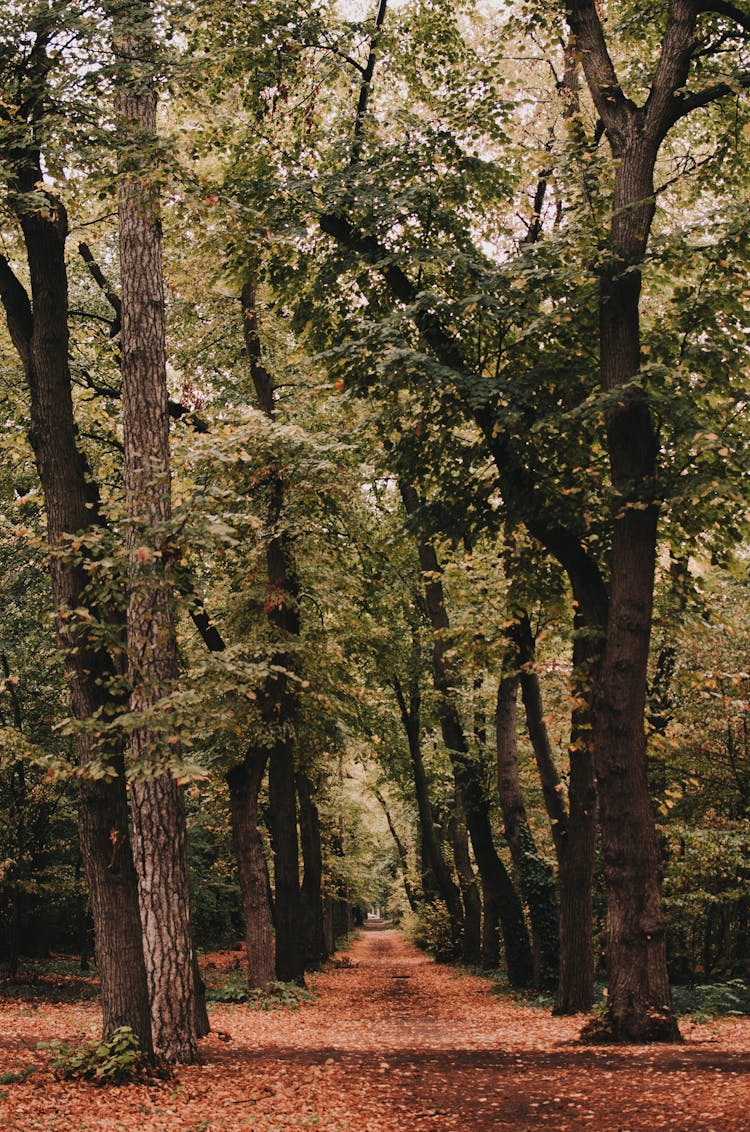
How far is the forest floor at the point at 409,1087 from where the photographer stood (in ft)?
18.9

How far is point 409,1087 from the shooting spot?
7230 mm

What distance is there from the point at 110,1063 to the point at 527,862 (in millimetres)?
10118

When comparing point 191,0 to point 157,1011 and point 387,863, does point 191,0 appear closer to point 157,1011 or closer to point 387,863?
point 157,1011

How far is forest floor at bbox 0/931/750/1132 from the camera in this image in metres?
5.77

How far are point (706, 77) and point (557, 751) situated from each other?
17313 mm

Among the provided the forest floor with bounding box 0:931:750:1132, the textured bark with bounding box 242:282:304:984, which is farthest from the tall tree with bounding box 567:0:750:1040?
the textured bark with bounding box 242:282:304:984

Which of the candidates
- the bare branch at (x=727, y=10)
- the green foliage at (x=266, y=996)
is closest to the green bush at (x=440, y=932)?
the green foliage at (x=266, y=996)

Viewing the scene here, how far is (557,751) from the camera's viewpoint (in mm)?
23250

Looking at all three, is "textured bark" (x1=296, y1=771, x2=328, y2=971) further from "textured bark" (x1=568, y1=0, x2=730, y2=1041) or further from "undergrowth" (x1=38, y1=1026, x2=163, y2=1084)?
"undergrowth" (x1=38, y1=1026, x2=163, y2=1084)

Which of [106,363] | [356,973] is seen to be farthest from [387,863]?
[106,363]

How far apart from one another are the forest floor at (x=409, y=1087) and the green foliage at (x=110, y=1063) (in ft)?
0.38

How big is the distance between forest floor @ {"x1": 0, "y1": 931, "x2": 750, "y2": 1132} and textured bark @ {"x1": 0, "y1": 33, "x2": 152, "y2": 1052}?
882 mm

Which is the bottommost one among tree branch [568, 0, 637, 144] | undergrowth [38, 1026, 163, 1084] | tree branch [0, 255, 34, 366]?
undergrowth [38, 1026, 163, 1084]

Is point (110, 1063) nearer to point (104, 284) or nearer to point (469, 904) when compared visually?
point (104, 284)
